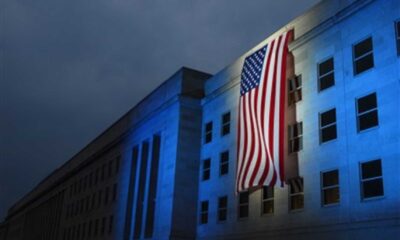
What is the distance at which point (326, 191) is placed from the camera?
92.0 feet

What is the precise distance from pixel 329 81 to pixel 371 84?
3.74m

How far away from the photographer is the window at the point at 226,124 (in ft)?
130

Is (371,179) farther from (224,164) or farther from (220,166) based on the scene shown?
(220,166)

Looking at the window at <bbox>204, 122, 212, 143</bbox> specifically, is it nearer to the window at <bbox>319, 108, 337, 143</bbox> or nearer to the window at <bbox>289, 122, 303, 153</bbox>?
the window at <bbox>289, 122, 303, 153</bbox>

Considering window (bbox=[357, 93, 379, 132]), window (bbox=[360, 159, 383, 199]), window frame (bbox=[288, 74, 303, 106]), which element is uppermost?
window frame (bbox=[288, 74, 303, 106])

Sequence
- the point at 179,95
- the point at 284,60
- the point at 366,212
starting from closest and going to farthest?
the point at 366,212, the point at 284,60, the point at 179,95

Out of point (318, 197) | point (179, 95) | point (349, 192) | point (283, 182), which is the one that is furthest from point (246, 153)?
point (179, 95)

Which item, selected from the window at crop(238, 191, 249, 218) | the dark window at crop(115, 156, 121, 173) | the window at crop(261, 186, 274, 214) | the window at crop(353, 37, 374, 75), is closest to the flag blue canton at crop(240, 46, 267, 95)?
the window at crop(261, 186, 274, 214)

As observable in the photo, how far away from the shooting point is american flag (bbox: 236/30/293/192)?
101 feet

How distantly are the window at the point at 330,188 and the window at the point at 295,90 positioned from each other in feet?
18.8

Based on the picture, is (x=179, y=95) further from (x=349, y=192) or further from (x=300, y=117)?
(x=349, y=192)

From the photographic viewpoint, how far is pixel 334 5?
30.1 m

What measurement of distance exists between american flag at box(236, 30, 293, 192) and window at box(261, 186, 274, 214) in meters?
1.58

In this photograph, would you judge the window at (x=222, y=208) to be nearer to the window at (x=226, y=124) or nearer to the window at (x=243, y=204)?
the window at (x=243, y=204)
